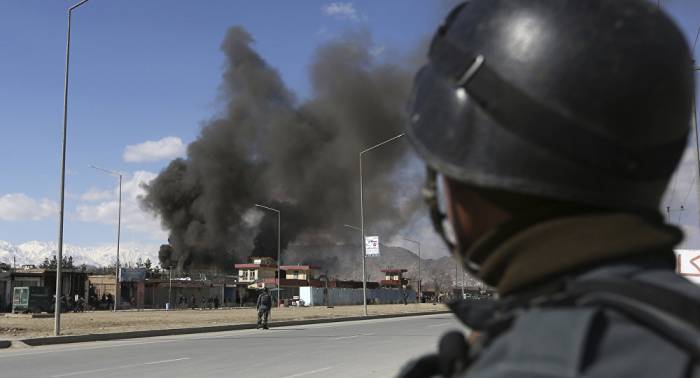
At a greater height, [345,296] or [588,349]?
[588,349]

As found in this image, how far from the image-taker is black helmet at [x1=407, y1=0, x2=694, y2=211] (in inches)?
34.5

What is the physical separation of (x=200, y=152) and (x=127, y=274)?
32.1m

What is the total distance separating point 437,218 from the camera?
3.57 ft

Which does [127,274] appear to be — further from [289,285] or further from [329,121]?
[329,121]

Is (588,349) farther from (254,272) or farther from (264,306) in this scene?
(254,272)

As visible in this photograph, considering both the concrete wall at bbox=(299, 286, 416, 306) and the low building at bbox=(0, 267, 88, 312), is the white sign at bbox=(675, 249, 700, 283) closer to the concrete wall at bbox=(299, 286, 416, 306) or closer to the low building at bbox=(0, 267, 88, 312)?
the low building at bbox=(0, 267, 88, 312)

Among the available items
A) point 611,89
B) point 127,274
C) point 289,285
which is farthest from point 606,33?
point 289,285

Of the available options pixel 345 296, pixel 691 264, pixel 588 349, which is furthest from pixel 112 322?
pixel 345 296

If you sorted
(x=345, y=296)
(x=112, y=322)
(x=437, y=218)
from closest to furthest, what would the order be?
(x=437, y=218) < (x=112, y=322) < (x=345, y=296)

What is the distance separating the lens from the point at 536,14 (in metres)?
0.94

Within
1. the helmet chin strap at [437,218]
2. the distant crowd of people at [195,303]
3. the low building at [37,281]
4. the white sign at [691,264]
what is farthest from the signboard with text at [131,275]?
the helmet chin strap at [437,218]

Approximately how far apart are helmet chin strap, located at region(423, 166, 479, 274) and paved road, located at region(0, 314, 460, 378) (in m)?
9.40

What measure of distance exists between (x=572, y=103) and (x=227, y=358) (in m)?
13.0

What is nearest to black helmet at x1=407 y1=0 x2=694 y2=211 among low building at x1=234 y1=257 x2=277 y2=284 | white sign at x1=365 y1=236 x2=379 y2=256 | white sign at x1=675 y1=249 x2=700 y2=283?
white sign at x1=675 y1=249 x2=700 y2=283
